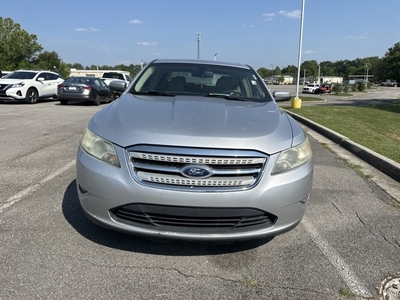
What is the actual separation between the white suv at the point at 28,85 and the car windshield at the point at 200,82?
42.2 ft

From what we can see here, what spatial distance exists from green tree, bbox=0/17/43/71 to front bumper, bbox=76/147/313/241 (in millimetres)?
60121

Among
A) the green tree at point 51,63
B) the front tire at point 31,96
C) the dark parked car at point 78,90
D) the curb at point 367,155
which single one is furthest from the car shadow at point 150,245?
the green tree at point 51,63

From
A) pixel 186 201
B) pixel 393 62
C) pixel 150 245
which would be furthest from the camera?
pixel 393 62

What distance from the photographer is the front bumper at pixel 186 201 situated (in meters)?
2.35

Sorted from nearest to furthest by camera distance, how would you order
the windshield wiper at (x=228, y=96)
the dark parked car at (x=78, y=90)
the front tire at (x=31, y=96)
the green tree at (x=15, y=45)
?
1. the windshield wiper at (x=228, y=96)
2. the dark parked car at (x=78, y=90)
3. the front tire at (x=31, y=96)
4. the green tree at (x=15, y=45)

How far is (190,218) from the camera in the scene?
241 centimetres

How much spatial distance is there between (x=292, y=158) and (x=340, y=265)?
940 mm

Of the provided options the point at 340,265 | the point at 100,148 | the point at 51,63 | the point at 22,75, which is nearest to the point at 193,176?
the point at 100,148

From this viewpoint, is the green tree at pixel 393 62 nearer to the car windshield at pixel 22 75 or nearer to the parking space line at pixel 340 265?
the car windshield at pixel 22 75

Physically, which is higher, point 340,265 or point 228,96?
point 228,96

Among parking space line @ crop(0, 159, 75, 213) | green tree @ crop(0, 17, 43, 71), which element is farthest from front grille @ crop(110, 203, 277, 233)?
green tree @ crop(0, 17, 43, 71)

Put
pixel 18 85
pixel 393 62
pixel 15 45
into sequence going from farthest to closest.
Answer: pixel 393 62 → pixel 15 45 → pixel 18 85

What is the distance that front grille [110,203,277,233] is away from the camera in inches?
93.4

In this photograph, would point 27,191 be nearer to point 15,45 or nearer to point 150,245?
point 150,245
